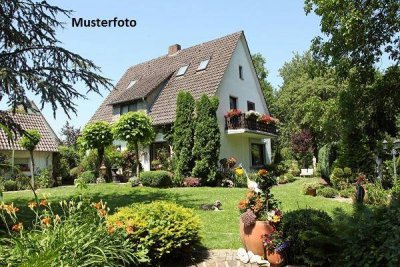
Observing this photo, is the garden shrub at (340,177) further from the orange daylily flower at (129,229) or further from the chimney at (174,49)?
the chimney at (174,49)

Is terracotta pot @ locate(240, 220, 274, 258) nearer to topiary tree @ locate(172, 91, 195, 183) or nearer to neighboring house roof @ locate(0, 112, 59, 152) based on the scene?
topiary tree @ locate(172, 91, 195, 183)

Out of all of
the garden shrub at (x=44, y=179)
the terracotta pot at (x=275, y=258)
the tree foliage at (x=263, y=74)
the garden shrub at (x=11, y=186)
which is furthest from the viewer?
the tree foliage at (x=263, y=74)

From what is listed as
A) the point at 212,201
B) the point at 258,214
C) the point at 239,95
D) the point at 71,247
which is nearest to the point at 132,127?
the point at 212,201

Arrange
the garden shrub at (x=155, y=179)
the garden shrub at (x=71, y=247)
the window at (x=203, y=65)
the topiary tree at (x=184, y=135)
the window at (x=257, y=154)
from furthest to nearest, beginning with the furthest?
the window at (x=257, y=154)
the window at (x=203, y=65)
the topiary tree at (x=184, y=135)
the garden shrub at (x=155, y=179)
the garden shrub at (x=71, y=247)

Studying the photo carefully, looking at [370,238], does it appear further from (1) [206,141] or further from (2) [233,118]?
(2) [233,118]

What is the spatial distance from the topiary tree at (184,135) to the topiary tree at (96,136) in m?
4.13

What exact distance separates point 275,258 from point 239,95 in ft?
63.8

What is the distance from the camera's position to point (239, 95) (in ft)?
79.5

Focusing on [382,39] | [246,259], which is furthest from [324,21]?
[246,259]

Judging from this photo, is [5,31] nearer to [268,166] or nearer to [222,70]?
[222,70]

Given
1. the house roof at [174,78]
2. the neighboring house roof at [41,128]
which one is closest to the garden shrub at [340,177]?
the house roof at [174,78]

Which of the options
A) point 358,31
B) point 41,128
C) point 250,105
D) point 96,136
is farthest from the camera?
point 41,128

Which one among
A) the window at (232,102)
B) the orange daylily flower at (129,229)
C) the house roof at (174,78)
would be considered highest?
the house roof at (174,78)

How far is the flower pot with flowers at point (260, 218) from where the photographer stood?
18.2ft
